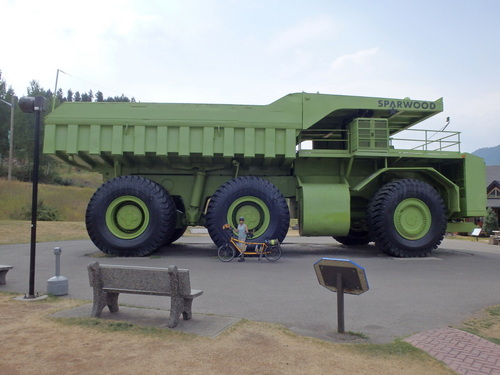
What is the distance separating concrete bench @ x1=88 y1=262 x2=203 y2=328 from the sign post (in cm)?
164

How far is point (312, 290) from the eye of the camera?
7270mm

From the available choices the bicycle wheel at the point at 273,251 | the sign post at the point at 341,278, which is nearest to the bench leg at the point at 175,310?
the sign post at the point at 341,278

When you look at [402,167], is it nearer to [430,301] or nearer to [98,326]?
[430,301]

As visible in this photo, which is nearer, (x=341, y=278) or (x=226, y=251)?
(x=341, y=278)

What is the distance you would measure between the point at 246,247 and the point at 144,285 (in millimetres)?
6524

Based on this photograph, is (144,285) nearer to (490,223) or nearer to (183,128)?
(183,128)

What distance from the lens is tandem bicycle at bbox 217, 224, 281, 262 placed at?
11.2 meters

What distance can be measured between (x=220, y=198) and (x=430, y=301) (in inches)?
262

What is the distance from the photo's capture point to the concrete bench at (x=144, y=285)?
4895 millimetres

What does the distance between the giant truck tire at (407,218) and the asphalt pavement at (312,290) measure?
0.46 m

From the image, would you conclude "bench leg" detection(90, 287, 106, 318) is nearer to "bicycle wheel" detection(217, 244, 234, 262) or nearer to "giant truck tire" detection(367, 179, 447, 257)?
"bicycle wheel" detection(217, 244, 234, 262)

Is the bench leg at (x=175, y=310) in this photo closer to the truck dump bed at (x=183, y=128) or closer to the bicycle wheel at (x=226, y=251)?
the bicycle wheel at (x=226, y=251)

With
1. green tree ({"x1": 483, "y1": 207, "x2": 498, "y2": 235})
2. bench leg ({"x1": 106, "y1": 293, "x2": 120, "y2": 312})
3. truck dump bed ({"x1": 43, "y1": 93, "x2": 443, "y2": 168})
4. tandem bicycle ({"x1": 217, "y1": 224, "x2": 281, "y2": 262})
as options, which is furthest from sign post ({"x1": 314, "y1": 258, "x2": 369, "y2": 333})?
green tree ({"x1": 483, "y1": 207, "x2": 498, "y2": 235})

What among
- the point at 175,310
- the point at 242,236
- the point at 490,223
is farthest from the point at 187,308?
the point at 490,223
